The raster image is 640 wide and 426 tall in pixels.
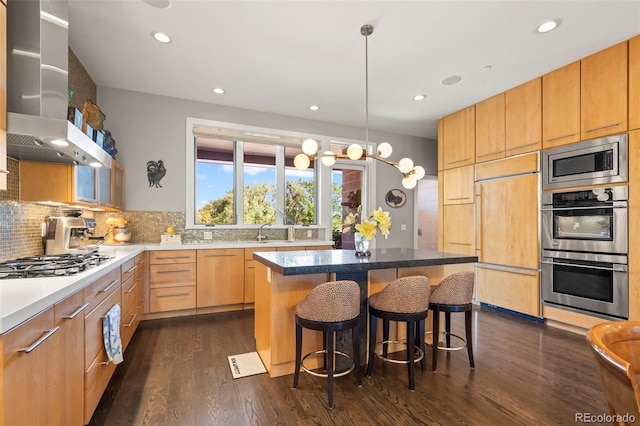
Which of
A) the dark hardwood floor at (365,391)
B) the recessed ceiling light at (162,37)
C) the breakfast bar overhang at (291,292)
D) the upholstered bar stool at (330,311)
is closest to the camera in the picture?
the dark hardwood floor at (365,391)

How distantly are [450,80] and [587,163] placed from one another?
5.59 ft

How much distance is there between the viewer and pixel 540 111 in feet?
11.8

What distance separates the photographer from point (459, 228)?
15.2 ft

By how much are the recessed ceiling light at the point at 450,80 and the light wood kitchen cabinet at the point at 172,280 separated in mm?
3688

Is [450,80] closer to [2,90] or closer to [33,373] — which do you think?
[2,90]

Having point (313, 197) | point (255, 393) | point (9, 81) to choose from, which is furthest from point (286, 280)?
point (313, 197)

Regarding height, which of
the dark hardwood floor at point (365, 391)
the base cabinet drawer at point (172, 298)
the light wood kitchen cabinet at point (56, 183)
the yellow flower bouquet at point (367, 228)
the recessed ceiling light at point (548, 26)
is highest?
the recessed ceiling light at point (548, 26)

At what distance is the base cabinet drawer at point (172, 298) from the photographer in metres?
3.62

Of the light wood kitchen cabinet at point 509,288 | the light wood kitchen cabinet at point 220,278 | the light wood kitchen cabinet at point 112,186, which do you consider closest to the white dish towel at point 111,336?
the light wood kitchen cabinet at point 112,186

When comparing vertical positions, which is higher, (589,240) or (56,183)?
(56,183)

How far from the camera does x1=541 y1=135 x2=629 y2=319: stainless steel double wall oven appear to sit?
297cm

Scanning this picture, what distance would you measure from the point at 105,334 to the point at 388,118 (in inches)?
184

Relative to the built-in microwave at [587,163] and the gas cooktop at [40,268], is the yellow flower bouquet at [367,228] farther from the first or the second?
the built-in microwave at [587,163]

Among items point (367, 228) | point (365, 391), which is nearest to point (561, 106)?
point (367, 228)
